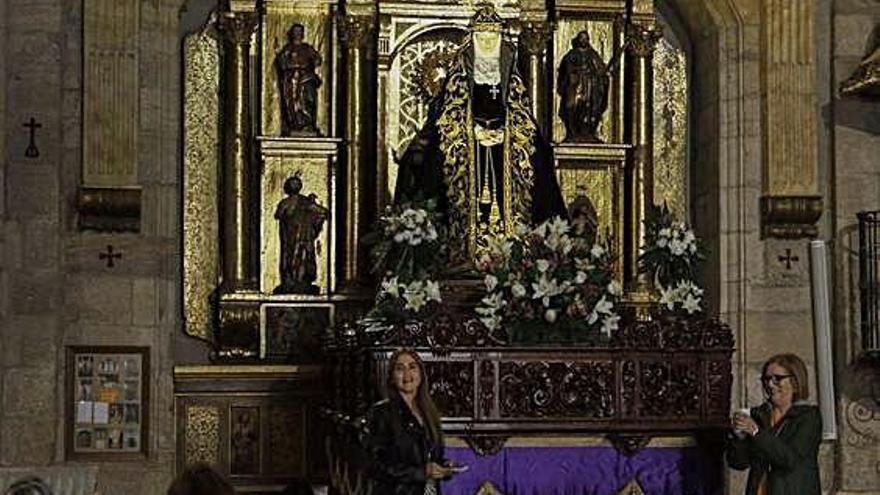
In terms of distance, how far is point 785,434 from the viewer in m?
8.74

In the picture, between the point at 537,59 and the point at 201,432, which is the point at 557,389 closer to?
the point at 201,432

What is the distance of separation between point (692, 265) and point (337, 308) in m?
3.36

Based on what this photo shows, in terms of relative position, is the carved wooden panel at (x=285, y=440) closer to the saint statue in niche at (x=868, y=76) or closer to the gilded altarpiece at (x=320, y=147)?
the gilded altarpiece at (x=320, y=147)

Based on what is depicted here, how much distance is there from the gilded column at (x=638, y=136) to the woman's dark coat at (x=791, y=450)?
5667 mm

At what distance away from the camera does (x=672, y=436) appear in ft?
35.0

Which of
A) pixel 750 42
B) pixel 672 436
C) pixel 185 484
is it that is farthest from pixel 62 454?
pixel 185 484

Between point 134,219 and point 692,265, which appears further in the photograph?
point 134,219

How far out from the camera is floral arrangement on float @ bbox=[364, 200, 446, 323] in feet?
35.4

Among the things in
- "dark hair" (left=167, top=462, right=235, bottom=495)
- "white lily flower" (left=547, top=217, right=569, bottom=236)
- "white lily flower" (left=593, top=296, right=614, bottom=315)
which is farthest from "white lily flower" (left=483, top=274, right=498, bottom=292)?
"dark hair" (left=167, top=462, right=235, bottom=495)

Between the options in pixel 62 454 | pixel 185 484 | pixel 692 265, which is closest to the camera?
pixel 185 484

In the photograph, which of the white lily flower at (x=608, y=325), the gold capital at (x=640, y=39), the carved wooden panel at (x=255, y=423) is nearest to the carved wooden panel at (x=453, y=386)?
the white lily flower at (x=608, y=325)

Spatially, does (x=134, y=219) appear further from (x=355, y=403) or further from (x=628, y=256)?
(x=628, y=256)

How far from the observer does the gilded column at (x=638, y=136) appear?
14.5 meters

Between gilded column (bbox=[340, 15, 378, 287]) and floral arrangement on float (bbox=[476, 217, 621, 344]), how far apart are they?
3.32 meters
